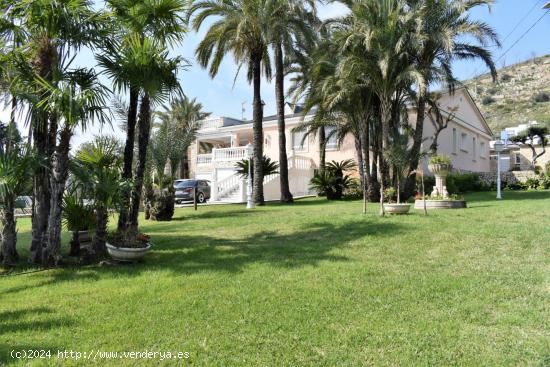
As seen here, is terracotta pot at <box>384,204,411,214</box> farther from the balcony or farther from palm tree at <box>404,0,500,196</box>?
the balcony

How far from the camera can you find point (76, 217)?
8.72 metres

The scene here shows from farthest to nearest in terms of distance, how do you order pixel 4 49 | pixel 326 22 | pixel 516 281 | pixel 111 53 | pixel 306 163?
pixel 306 163 < pixel 326 22 < pixel 111 53 < pixel 4 49 < pixel 516 281

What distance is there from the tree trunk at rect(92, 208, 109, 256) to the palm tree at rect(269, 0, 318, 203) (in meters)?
12.1

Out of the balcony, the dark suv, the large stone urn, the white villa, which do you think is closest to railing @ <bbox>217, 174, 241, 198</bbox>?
the white villa

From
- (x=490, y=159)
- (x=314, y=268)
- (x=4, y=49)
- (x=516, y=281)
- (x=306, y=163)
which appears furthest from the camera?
(x=490, y=159)

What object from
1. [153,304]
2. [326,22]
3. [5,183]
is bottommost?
[153,304]

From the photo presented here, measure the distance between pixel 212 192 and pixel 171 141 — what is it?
9692 millimetres

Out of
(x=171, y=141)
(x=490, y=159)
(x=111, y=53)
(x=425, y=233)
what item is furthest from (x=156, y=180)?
(x=490, y=159)

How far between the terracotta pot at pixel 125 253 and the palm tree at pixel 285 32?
41.5 feet

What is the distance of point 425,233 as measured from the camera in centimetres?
891

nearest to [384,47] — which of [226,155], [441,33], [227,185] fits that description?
[441,33]

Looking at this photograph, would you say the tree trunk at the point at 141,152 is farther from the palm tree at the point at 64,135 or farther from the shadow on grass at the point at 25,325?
the shadow on grass at the point at 25,325

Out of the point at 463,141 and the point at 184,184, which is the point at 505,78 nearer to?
the point at 463,141

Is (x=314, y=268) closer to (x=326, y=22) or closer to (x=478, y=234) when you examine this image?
(x=478, y=234)
